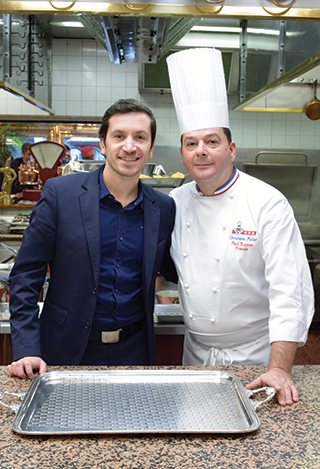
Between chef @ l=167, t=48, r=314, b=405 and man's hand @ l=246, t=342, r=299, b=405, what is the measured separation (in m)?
0.18

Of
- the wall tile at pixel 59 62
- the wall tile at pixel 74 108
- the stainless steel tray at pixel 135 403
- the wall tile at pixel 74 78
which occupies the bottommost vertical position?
the stainless steel tray at pixel 135 403

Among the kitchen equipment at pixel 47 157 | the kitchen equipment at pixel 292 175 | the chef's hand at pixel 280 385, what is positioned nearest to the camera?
the chef's hand at pixel 280 385

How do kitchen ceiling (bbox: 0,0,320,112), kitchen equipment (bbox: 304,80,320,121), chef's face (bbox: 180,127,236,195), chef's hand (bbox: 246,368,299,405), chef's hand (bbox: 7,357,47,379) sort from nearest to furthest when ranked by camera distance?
chef's hand (bbox: 246,368,299,405) < chef's hand (bbox: 7,357,47,379) < chef's face (bbox: 180,127,236,195) < kitchen ceiling (bbox: 0,0,320,112) < kitchen equipment (bbox: 304,80,320,121)

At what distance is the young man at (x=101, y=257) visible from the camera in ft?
4.83

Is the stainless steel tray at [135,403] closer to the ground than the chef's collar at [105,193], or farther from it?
closer to the ground

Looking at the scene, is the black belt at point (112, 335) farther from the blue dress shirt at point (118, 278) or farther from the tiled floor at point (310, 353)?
the tiled floor at point (310, 353)

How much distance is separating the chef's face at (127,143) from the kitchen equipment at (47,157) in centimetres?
260

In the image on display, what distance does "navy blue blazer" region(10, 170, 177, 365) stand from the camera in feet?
4.79

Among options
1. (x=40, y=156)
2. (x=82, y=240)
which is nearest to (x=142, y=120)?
(x=82, y=240)

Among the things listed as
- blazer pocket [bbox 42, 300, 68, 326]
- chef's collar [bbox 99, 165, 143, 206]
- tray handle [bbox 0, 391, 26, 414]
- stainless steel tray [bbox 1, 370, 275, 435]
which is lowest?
stainless steel tray [bbox 1, 370, 275, 435]

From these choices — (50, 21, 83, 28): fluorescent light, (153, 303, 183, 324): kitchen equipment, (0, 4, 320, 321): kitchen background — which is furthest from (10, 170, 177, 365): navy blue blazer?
(50, 21, 83, 28): fluorescent light

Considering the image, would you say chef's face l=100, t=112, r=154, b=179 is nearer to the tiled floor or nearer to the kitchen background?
the tiled floor

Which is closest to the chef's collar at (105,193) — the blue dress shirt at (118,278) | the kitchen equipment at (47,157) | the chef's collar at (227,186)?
the blue dress shirt at (118,278)

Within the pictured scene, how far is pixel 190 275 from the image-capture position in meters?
1.57
